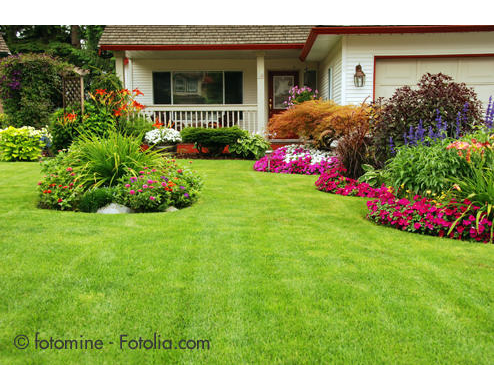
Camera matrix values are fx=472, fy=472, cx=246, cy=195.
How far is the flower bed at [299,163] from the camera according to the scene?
10648 millimetres

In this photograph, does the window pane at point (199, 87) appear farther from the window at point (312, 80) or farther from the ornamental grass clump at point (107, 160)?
the ornamental grass clump at point (107, 160)

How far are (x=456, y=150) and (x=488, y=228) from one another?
3.68 ft

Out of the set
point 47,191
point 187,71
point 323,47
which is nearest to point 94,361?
point 47,191

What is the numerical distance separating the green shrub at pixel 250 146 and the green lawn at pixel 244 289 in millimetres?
7514

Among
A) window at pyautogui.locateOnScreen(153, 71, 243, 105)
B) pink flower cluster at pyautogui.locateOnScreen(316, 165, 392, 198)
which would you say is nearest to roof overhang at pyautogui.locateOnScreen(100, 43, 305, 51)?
window at pyautogui.locateOnScreen(153, 71, 243, 105)

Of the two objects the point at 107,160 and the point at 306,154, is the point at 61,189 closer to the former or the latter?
the point at 107,160

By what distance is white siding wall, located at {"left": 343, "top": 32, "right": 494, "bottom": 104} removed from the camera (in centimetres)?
1301

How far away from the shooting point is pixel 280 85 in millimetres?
17578

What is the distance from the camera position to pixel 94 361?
8.26ft

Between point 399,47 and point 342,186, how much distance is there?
6.80 meters

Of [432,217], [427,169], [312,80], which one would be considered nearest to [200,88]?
[312,80]

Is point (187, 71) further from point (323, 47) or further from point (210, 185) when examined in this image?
point (210, 185)

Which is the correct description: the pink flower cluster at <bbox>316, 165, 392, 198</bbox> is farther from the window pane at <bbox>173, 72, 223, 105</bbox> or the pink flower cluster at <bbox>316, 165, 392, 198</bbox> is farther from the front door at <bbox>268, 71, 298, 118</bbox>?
the window pane at <bbox>173, 72, 223, 105</bbox>

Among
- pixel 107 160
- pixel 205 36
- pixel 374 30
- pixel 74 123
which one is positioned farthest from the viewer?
pixel 205 36
